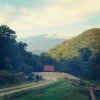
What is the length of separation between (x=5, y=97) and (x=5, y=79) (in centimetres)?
2309

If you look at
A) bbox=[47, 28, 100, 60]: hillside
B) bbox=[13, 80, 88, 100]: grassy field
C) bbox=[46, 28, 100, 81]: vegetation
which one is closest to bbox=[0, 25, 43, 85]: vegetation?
bbox=[13, 80, 88, 100]: grassy field

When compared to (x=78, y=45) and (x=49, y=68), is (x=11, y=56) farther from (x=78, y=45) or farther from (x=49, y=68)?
(x=78, y=45)

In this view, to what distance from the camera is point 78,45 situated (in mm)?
122312

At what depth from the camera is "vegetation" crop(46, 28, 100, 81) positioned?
9312 centimetres

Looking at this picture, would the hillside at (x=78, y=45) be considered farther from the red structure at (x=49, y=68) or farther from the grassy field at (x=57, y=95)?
the grassy field at (x=57, y=95)

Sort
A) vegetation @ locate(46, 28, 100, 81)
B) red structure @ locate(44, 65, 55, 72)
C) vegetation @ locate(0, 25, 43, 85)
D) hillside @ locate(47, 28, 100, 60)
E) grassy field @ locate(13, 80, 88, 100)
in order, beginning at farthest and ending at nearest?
hillside @ locate(47, 28, 100, 60)
red structure @ locate(44, 65, 55, 72)
vegetation @ locate(46, 28, 100, 81)
vegetation @ locate(0, 25, 43, 85)
grassy field @ locate(13, 80, 88, 100)

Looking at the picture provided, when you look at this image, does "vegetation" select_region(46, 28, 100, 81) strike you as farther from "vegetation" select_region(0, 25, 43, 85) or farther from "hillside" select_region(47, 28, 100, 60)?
"vegetation" select_region(0, 25, 43, 85)

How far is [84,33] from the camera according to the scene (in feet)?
432

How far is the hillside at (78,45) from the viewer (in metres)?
114

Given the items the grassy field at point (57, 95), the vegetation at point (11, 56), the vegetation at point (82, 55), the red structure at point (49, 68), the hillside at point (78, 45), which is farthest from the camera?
the hillside at point (78, 45)

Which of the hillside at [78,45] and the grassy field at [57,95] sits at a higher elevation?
the hillside at [78,45]

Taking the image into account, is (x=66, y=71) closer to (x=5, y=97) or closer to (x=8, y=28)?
(x=8, y=28)

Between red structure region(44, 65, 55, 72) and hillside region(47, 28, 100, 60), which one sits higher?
hillside region(47, 28, 100, 60)

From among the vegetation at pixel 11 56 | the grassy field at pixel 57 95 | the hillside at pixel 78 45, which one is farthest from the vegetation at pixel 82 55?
the grassy field at pixel 57 95
